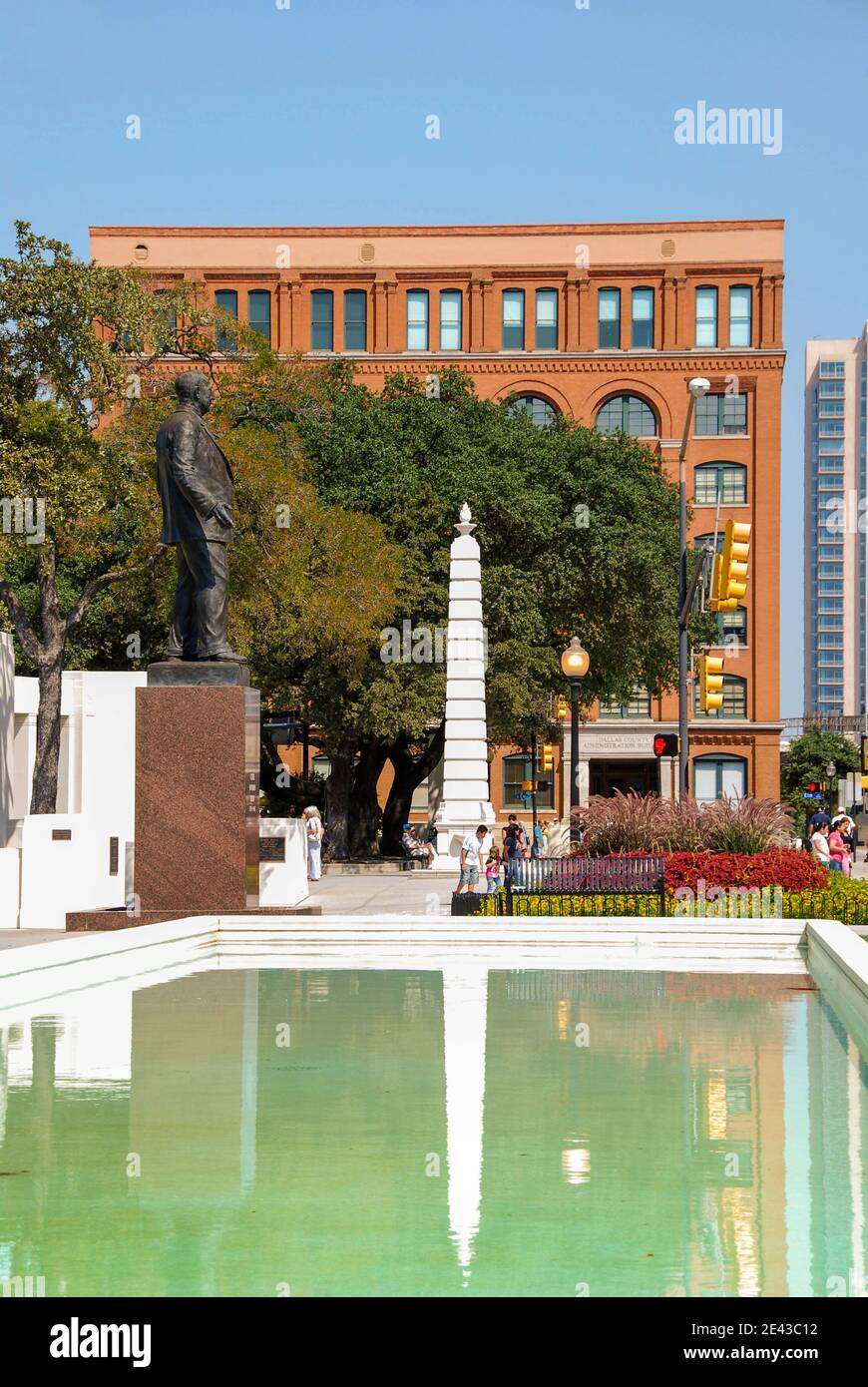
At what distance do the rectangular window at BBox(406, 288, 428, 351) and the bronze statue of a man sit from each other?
5564 centimetres

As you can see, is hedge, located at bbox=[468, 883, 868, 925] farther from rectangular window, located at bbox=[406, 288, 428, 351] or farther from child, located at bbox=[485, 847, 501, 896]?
rectangular window, located at bbox=[406, 288, 428, 351]

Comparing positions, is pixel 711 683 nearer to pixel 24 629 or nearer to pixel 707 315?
pixel 24 629

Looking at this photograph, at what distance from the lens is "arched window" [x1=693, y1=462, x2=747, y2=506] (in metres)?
71.1

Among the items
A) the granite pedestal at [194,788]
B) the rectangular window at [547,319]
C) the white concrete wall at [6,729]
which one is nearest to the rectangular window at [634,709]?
the rectangular window at [547,319]

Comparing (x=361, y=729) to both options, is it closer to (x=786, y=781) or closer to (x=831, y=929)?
Answer: (x=831, y=929)

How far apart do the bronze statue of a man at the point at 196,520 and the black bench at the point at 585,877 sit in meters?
4.66

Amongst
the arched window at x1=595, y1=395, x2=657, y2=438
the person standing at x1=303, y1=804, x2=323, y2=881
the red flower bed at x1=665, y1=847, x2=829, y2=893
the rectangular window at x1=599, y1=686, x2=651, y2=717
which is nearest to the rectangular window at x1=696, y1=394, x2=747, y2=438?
the arched window at x1=595, y1=395, x2=657, y2=438

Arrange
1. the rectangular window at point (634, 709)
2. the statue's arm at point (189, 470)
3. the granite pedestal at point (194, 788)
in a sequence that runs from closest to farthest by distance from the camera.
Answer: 1. the granite pedestal at point (194, 788)
2. the statue's arm at point (189, 470)
3. the rectangular window at point (634, 709)

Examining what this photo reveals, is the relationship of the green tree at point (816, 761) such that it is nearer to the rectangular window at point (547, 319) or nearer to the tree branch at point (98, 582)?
the rectangular window at point (547, 319)

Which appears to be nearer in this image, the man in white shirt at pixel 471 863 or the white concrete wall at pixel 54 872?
the white concrete wall at pixel 54 872

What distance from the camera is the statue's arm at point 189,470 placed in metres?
16.5
